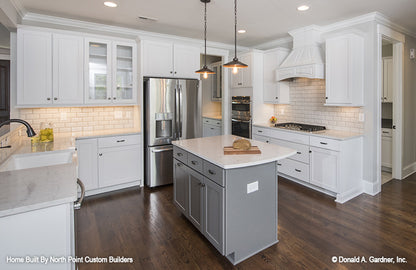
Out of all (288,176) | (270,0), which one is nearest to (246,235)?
(288,176)

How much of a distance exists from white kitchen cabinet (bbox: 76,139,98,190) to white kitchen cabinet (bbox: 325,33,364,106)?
3769 millimetres

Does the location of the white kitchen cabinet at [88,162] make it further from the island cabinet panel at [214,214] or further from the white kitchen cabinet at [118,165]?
the island cabinet panel at [214,214]

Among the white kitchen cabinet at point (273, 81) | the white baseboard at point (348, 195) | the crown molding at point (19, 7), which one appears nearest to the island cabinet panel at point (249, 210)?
the white baseboard at point (348, 195)

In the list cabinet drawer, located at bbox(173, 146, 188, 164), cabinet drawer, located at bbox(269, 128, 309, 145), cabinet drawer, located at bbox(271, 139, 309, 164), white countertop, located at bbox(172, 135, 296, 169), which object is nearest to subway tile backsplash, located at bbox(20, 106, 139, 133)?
cabinet drawer, located at bbox(173, 146, 188, 164)

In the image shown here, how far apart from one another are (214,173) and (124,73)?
272 cm

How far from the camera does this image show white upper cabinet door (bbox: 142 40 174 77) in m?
4.05

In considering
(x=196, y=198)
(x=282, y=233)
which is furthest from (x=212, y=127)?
(x=282, y=233)

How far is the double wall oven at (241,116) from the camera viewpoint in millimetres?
5008

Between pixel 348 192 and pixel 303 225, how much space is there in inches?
48.2

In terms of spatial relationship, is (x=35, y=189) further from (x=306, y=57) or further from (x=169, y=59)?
(x=306, y=57)

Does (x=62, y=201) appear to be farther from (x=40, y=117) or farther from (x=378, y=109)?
(x=378, y=109)

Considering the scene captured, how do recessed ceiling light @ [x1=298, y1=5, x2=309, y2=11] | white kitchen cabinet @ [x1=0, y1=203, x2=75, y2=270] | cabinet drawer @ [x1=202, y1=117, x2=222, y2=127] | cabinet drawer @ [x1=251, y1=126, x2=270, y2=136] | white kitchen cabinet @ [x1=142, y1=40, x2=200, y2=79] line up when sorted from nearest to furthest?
1. white kitchen cabinet @ [x1=0, y1=203, x2=75, y2=270]
2. recessed ceiling light @ [x1=298, y1=5, x2=309, y2=11]
3. white kitchen cabinet @ [x1=142, y1=40, x2=200, y2=79]
4. cabinet drawer @ [x1=251, y1=126, x2=270, y2=136]
5. cabinet drawer @ [x1=202, y1=117, x2=222, y2=127]

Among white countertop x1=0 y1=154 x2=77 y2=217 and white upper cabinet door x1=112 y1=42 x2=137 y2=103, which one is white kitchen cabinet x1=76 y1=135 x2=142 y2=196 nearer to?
white upper cabinet door x1=112 y1=42 x2=137 y2=103

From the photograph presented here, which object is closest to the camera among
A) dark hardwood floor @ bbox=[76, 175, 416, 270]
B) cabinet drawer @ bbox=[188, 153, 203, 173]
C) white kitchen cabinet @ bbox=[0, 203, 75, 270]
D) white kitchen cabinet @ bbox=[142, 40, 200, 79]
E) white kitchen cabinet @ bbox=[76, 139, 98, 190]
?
white kitchen cabinet @ bbox=[0, 203, 75, 270]
